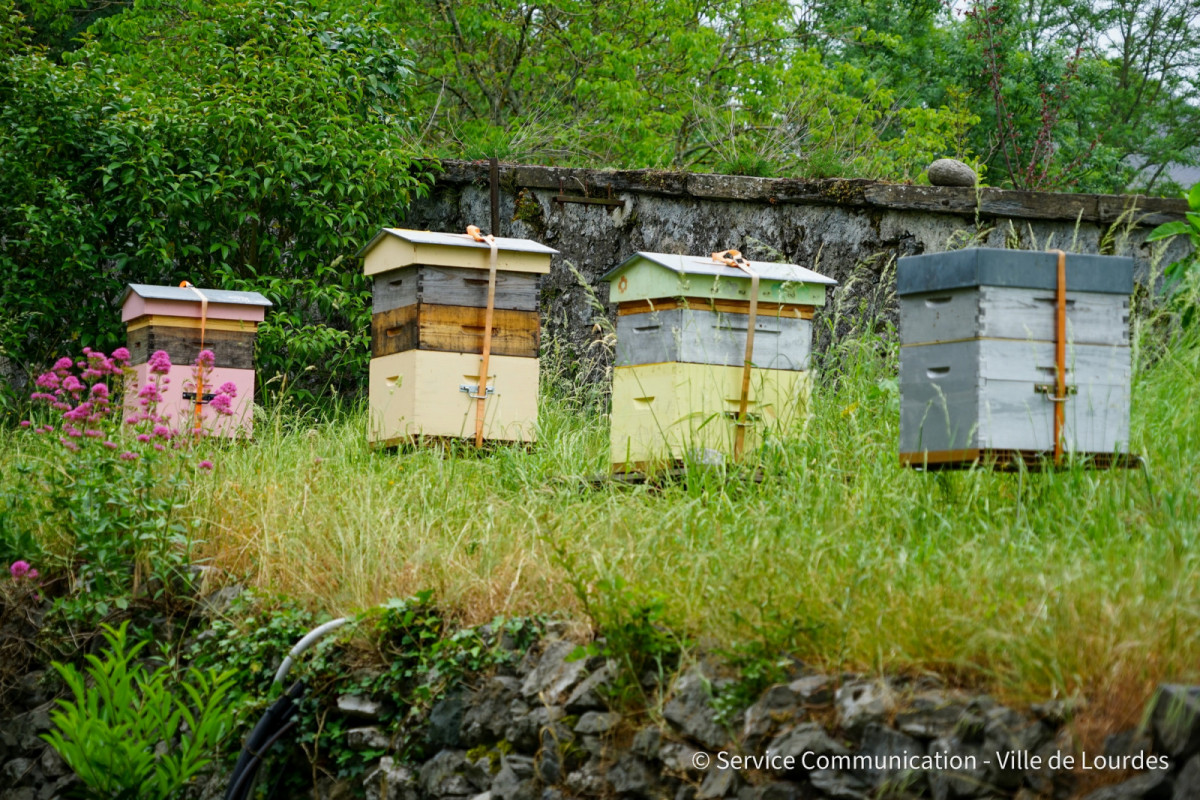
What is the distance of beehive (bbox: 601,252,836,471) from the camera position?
5.00 metres

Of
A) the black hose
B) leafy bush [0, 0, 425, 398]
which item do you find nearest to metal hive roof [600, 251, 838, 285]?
the black hose

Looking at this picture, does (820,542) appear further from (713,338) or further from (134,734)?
(134,734)

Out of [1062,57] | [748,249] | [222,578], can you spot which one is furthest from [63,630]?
[1062,57]

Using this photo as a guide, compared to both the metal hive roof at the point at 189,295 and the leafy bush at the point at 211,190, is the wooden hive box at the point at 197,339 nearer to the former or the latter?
the metal hive roof at the point at 189,295

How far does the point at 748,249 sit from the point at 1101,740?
5.88 meters

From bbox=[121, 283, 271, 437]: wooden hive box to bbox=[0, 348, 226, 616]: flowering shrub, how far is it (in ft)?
2.84

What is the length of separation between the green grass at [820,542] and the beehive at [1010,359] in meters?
0.20

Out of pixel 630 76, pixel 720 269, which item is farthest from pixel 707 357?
pixel 630 76

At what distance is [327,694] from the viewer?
4477 mm

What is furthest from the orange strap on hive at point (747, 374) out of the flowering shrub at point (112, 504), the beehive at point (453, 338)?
the flowering shrub at point (112, 504)

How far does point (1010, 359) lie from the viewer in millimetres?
3855

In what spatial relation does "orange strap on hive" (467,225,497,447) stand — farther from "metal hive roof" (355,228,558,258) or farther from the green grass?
the green grass

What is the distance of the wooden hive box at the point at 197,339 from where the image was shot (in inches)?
265

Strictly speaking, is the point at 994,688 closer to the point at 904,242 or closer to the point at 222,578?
the point at 222,578
